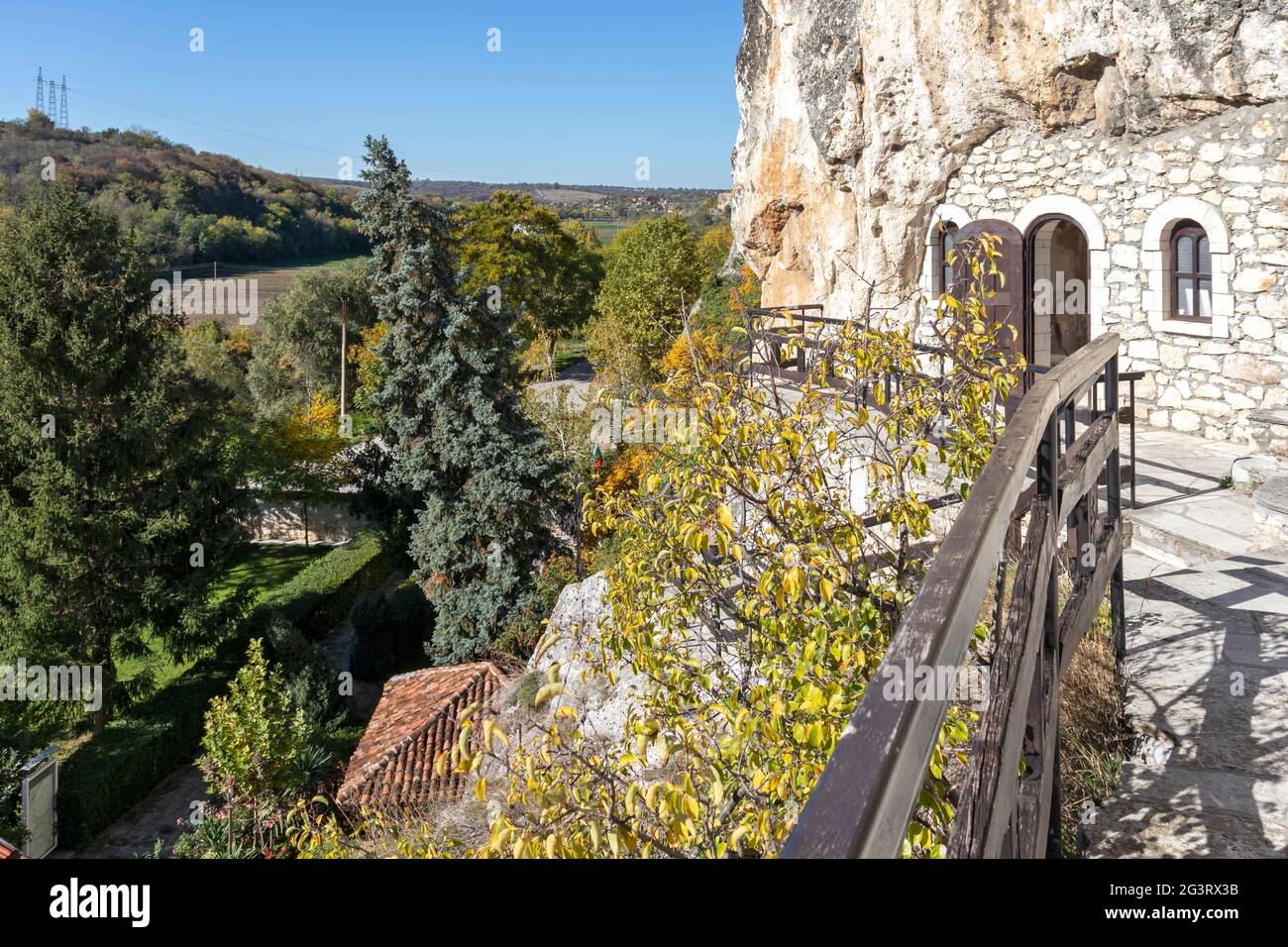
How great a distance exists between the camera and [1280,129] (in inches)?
338

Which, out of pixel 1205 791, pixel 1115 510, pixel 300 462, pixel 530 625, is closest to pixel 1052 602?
pixel 1205 791

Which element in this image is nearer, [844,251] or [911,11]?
[911,11]

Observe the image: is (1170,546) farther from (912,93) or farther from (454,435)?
(454,435)

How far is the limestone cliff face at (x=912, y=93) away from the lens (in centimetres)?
911

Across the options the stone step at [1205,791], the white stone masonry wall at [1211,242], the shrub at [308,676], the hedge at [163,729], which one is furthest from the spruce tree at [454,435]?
the stone step at [1205,791]

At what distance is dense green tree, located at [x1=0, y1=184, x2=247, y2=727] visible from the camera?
52.5 ft

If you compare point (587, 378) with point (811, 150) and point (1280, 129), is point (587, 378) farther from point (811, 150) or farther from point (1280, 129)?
point (1280, 129)

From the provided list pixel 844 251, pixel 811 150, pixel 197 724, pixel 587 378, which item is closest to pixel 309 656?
pixel 197 724

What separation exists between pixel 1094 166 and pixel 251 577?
22.6 metres

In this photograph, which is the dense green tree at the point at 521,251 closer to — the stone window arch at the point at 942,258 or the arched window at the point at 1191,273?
the stone window arch at the point at 942,258

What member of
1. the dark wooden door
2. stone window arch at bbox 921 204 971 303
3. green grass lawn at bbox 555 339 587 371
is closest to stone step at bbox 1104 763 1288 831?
the dark wooden door

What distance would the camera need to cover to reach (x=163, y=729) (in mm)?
15656

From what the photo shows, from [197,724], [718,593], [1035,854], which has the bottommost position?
[197,724]
